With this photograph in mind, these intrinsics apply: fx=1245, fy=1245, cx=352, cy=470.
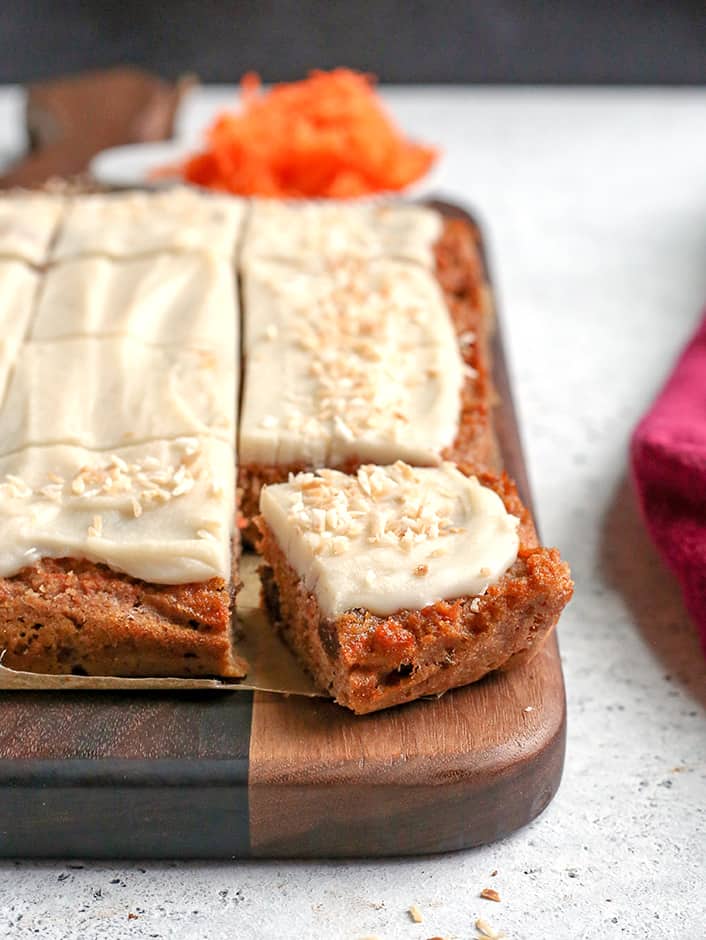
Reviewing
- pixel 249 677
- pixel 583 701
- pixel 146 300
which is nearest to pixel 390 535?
pixel 249 677

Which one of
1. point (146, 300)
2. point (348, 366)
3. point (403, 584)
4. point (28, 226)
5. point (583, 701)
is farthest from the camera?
point (28, 226)

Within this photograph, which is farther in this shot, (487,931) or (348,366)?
(348,366)

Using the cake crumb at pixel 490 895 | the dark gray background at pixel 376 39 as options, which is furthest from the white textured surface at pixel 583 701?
the dark gray background at pixel 376 39

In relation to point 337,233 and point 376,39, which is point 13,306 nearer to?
point 337,233

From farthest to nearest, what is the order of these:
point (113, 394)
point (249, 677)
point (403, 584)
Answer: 1. point (113, 394)
2. point (249, 677)
3. point (403, 584)

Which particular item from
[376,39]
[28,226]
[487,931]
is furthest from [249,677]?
[376,39]

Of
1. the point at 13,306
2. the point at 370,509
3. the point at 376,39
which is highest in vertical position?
the point at 370,509

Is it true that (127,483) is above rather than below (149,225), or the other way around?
above

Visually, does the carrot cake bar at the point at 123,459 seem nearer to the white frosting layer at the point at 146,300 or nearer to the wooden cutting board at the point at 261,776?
the white frosting layer at the point at 146,300
